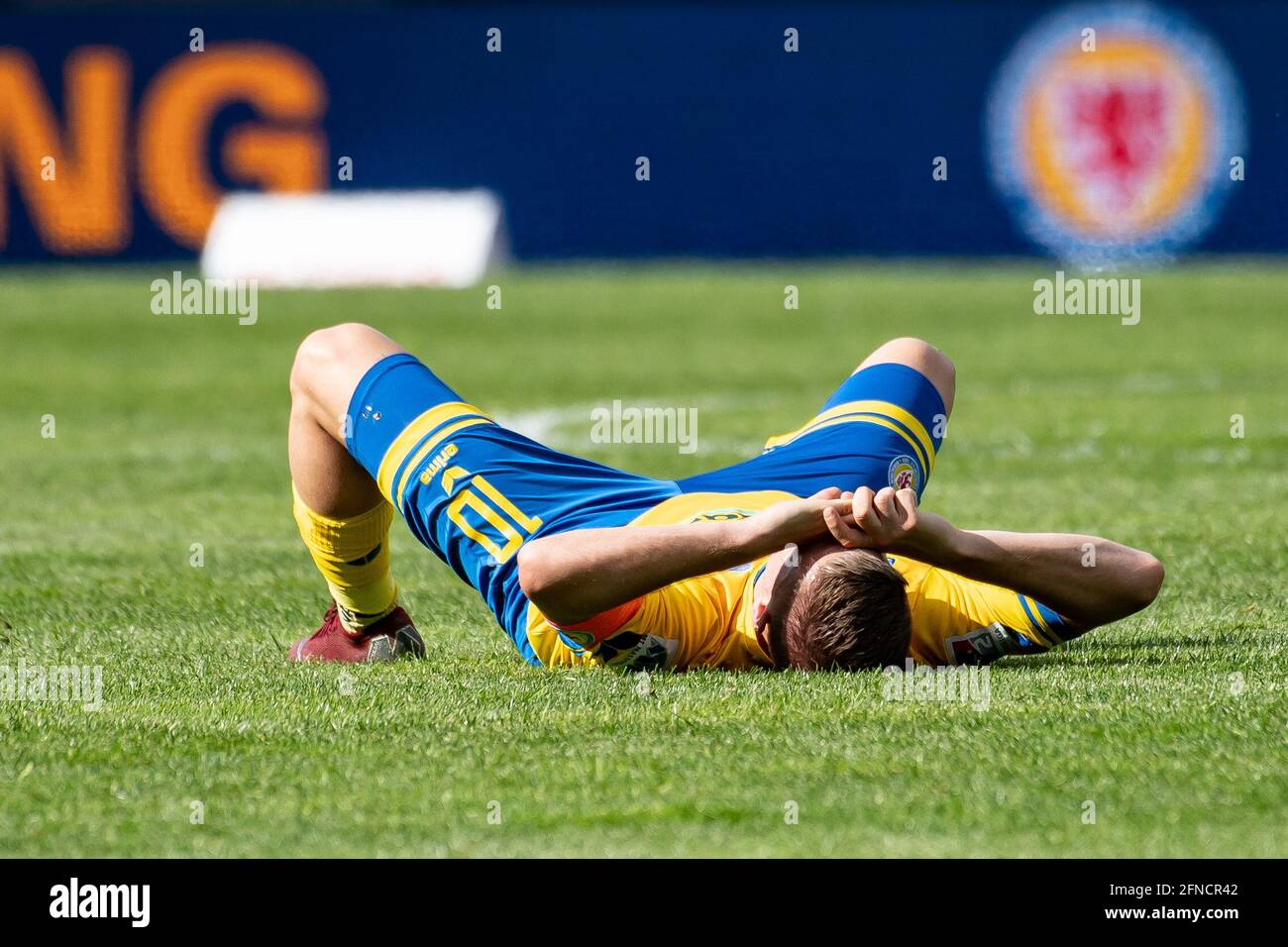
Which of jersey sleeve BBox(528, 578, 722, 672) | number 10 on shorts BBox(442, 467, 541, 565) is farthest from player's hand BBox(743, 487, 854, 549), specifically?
number 10 on shorts BBox(442, 467, 541, 565)

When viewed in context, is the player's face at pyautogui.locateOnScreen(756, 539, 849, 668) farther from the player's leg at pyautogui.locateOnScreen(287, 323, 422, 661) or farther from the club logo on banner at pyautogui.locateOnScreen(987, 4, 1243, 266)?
the club logo on banner at pyautogui.locateOnScreen(987, 4, 1243, 266)

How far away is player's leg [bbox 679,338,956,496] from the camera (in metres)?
5.51

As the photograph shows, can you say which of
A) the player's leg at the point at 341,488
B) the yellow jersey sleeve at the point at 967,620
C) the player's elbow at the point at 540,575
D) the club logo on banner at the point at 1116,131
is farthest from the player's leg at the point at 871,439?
the club logo on banner at the point at 1116,131

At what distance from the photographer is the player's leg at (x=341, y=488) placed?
17.7 feet

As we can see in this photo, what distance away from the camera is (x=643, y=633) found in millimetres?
5262

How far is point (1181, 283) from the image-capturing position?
23234mm

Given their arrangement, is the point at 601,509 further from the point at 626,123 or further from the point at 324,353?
the point at 626,123

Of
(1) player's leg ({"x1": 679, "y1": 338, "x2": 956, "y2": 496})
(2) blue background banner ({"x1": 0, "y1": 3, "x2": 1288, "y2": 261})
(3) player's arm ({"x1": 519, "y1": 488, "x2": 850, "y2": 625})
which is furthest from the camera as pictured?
(2) blue background banner ({"x1": 0, "y1": 3, "x2": 1288, "y2": 261})

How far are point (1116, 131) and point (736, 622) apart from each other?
20.1 meters

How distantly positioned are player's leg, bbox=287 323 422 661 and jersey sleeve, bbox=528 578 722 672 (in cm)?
53

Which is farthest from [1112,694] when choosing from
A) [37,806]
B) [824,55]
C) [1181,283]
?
[824,55]

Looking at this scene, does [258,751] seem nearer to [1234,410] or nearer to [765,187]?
[1234,410]

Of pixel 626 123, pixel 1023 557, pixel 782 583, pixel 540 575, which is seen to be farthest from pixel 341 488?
pixel 626 123
